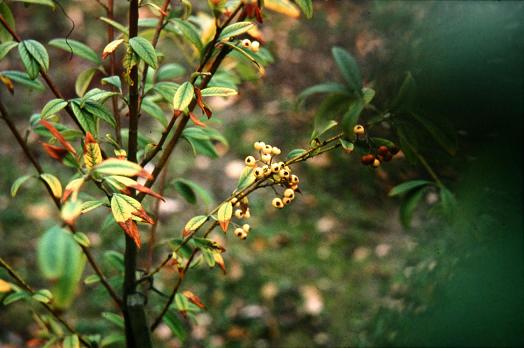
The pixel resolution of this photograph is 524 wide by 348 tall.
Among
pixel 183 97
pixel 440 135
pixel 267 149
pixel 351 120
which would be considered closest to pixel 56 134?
pixel 183 97

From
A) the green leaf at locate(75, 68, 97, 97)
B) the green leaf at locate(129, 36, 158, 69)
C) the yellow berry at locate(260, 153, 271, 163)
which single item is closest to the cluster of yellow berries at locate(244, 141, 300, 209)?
the yellow berry at locate(260, 153, 271, 163)

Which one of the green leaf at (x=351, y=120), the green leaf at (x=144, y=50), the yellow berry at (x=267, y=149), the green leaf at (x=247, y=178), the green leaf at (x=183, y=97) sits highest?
the green leaf at (x=144, y=50)

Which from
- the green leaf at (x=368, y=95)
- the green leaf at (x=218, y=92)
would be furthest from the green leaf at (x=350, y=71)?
the green leaf at (x=218, y=92)

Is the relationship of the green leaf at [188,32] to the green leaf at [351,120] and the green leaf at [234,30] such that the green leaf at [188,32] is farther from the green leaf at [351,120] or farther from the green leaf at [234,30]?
the green leaf at [351,120]

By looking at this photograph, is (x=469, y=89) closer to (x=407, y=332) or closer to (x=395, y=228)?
(x=407, y=332)

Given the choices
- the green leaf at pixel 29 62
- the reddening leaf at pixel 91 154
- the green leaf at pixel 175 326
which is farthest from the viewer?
the green leaf at pixel 175 326

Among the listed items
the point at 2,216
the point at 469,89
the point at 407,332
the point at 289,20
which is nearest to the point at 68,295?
the point at 469,89
